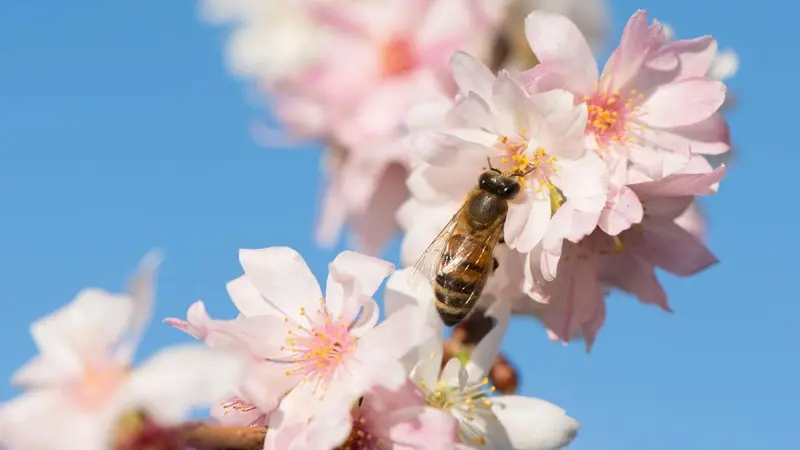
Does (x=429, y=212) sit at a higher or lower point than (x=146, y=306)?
higher

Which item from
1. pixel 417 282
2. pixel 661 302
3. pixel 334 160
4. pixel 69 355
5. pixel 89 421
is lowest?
pixel 89 421

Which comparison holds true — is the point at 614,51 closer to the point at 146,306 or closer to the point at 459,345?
the point at 459,345

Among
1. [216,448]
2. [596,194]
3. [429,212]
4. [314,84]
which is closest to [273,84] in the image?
[314,84]

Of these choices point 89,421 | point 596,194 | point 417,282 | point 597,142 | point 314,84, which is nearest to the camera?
point 89,421

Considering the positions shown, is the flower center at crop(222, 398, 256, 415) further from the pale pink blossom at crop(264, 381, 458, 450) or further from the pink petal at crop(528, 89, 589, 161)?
the pink petal at crop(528, 89, 589, 161)

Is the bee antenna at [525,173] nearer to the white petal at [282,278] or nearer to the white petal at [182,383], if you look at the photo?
the white petal at [282,278]

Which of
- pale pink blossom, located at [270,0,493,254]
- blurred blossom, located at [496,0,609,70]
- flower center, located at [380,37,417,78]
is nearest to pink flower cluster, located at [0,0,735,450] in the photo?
blurred blossom, located at [496,0,609,70]
